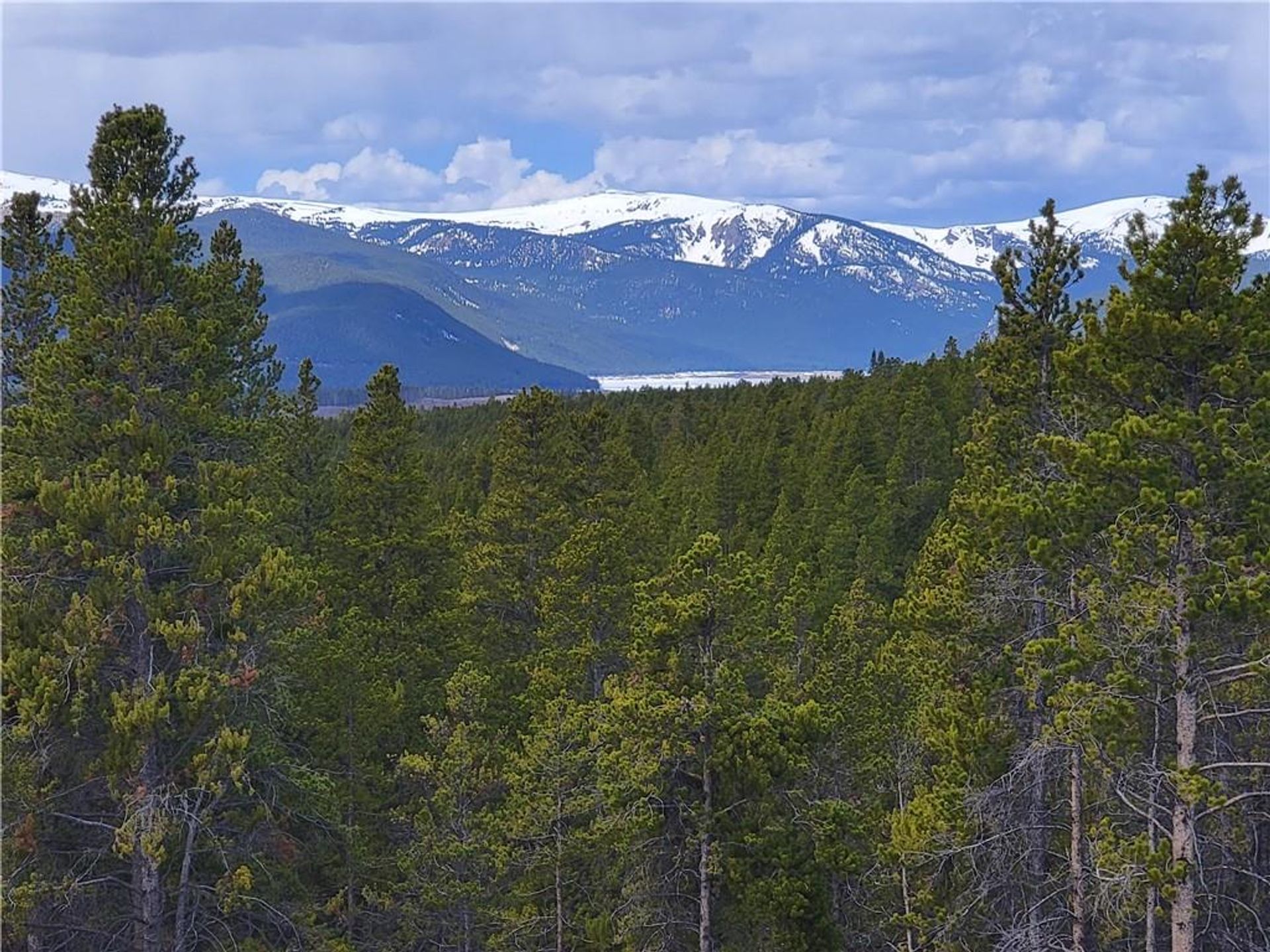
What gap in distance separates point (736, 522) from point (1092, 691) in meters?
38.4

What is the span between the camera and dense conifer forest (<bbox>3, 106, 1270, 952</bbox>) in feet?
45.1

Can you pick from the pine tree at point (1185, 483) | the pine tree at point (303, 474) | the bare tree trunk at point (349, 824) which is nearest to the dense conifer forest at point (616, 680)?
the pine tree at point (1185, 483)

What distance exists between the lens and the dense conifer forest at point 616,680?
1374 cm

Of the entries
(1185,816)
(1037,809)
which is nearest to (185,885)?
(1037,809)

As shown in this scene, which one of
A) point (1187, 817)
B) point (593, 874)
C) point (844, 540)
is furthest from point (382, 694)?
point (844, 540)

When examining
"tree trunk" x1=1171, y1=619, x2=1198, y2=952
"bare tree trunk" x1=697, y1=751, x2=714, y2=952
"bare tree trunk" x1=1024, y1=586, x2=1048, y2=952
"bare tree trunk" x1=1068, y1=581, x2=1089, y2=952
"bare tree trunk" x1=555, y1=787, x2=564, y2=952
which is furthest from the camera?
"bare tree trunk" x1=555, y1=787, x2=564, y2=952

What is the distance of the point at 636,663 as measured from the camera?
19.9m

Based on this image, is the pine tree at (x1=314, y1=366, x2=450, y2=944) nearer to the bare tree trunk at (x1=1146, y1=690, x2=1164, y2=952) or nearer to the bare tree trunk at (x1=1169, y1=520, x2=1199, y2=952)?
the bare tree trunk at (x1=1146, y1=690, x2=1164, y2=952)

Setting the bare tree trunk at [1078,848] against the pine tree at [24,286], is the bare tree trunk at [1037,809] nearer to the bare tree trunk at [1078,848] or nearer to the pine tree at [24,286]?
the bare tree trunk at [1078,848]

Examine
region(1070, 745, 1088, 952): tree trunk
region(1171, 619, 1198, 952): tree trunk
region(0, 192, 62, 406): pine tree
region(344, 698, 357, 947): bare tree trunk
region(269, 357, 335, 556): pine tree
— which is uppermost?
region(0, 192, 62, 406): pine tree

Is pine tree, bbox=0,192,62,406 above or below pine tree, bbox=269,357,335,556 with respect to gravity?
above

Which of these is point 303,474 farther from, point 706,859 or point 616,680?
point 706,859

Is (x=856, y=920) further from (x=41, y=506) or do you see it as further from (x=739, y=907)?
(x=41, y=506)

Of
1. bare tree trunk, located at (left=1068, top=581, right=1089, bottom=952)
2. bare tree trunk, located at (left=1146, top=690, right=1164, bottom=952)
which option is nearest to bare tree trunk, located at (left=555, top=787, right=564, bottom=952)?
bare tree trunk, located at (left=1068, top=581, right=1089, bottom=952)
